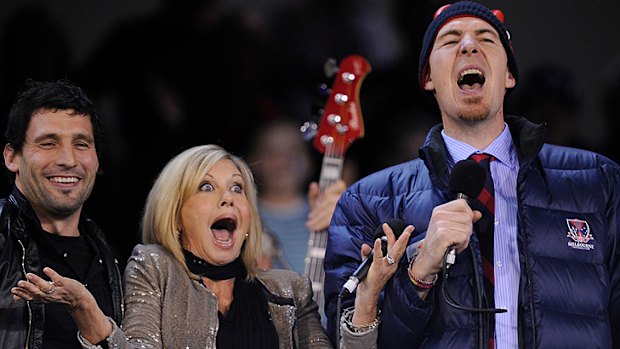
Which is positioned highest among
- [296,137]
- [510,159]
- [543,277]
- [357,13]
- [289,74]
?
[357,13]

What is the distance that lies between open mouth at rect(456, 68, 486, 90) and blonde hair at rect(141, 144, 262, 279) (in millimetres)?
727

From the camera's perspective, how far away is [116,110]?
4320mm

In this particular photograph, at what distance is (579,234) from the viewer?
253cm

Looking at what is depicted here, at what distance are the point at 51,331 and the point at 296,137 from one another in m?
1.97

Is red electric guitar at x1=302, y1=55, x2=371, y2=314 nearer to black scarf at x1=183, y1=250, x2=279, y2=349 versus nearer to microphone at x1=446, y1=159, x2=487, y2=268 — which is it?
black scarf at x1=183, y1=250, x2=279, y2=349

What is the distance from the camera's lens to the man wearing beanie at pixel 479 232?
2.40 metres

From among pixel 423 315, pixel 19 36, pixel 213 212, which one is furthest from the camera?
pixel 19 36

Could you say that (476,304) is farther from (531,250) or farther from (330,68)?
(330,68)

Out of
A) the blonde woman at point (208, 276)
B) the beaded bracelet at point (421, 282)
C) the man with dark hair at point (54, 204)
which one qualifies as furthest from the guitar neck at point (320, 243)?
the beaded bracelet at point (421, 282)

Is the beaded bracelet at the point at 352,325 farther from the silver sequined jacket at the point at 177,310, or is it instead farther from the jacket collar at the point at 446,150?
the jacket collar at the point at 446,150

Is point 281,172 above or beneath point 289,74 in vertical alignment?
beneath

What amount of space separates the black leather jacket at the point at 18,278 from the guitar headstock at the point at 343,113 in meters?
1.10

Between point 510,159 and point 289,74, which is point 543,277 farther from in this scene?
point 289,74

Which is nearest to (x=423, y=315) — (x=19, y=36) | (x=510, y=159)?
(x=510, y=159)
